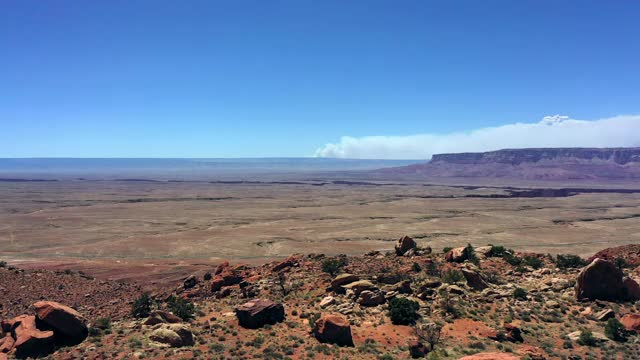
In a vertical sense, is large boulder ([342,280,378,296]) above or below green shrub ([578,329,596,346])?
above

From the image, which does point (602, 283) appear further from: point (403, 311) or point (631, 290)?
point (403, 311)

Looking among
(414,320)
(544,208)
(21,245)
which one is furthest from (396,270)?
(544,208)

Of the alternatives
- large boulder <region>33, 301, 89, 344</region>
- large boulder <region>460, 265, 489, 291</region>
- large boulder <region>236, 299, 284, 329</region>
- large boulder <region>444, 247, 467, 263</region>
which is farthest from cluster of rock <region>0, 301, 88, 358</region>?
large boulder <region>444, 247, 467, 263</region>

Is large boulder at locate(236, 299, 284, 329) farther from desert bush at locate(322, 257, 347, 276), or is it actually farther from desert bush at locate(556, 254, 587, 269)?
desert bush at locate(556, 254, 587, 269)

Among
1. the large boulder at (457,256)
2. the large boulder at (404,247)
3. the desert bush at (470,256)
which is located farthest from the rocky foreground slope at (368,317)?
the large boulder at (404,247)

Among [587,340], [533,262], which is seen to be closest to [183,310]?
[587,340]

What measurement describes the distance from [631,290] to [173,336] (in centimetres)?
2312

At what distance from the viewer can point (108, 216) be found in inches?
4240

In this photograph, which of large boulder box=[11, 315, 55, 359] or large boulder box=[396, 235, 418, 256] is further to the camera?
large boulder box=[396, 235, 418, 256]

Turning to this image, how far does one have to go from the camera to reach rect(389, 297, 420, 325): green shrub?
71.2 feet

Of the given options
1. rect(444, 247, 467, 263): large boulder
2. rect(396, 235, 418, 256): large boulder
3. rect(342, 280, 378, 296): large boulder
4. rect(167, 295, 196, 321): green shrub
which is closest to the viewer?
rect(167, 295, 196, 321): green shrub

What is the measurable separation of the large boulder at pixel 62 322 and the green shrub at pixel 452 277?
19056 mm

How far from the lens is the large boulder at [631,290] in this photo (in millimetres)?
24172

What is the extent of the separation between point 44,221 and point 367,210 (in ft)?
247
